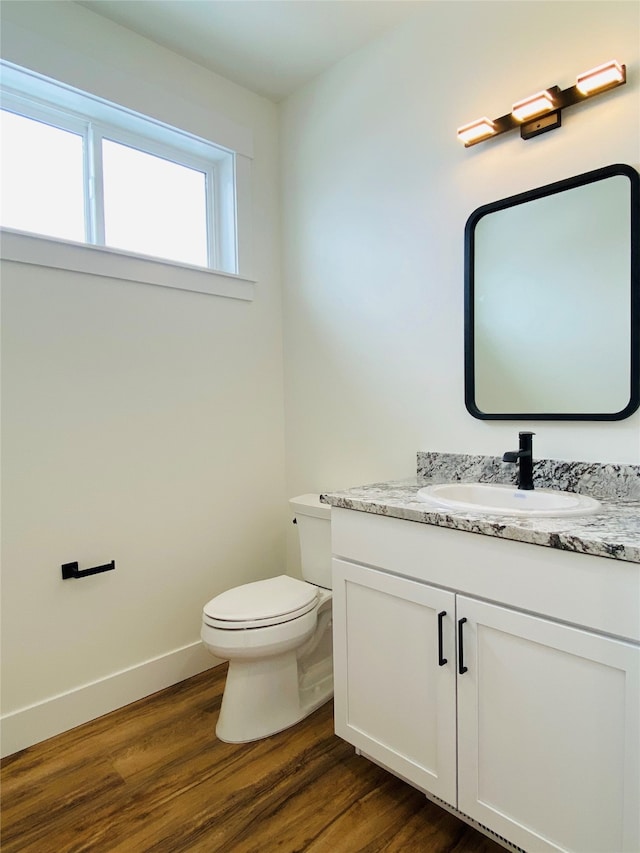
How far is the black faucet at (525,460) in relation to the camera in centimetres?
151

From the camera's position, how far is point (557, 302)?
5.22ft

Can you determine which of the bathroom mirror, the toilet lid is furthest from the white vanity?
the bathroom mirror

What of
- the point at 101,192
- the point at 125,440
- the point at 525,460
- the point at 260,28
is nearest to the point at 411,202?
the point at 260,28

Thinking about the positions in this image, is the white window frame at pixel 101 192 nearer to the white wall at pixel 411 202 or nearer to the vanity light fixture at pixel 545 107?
the white wall at pixel 411 202

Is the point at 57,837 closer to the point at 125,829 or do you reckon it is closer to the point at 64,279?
the point at 125,829

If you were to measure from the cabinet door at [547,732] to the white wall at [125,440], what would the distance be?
133 centimetres

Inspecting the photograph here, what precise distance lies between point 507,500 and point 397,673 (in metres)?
0.61

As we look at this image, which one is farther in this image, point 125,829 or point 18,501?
point 18,501

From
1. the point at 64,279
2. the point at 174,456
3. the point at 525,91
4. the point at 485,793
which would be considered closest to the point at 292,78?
the point at 525,91

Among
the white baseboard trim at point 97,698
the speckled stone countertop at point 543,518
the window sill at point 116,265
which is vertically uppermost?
the window sill at point 116,265

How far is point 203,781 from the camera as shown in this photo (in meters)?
1.54

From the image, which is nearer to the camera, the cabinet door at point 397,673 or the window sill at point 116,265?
the cabinet door at point 397,673

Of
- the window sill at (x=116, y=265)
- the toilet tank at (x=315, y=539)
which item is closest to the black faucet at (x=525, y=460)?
the toilet tank at (x=315, y=539)

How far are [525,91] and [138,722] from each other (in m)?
2.56
